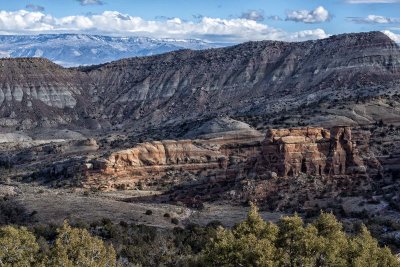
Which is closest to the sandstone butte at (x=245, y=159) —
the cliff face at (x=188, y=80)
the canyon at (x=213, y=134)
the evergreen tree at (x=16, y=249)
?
the canyon at (x=213, y=134)

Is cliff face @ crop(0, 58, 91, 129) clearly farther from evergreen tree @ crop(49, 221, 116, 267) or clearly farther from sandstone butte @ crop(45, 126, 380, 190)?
evergreen tree @ crop(49, 221, 116, 267)

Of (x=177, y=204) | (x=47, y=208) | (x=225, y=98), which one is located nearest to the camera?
(x=47, y=208)

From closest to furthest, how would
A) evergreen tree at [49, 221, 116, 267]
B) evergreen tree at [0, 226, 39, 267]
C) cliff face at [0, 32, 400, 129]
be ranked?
evergreen tree at [49, 221, 116, 267] → evergreen tree at [0, 226, 39, 267] → cliff face at [0, 32, 400, 129]

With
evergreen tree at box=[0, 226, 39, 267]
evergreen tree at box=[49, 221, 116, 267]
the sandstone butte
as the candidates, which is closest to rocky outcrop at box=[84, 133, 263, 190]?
the sandstone butte

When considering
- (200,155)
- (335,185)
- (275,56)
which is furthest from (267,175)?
(275,56)

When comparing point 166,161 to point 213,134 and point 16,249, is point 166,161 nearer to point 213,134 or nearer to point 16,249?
point 213,134

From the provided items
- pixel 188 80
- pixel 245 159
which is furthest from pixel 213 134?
pixel 188 80

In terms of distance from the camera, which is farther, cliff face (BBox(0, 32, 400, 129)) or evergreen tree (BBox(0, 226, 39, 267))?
cliff face (BBox(0, 32, 400, 129))

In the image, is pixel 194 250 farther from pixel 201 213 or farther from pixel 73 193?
pixel 73 193
